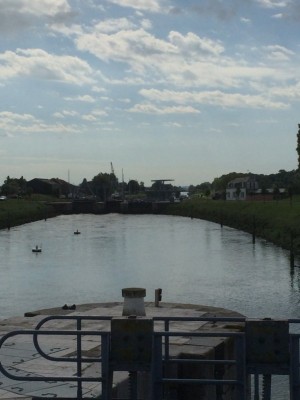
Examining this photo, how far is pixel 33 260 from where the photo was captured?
62219 millimetres

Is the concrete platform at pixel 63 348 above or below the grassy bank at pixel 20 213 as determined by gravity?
below

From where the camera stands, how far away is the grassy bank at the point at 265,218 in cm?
7201

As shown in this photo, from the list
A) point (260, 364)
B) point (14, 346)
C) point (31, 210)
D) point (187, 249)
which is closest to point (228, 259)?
point (187, 249)

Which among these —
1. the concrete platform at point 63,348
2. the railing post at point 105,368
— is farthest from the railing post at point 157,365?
the concrete platform at point 63,348

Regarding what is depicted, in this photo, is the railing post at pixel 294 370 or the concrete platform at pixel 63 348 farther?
the concrete platform at pixel 63 348

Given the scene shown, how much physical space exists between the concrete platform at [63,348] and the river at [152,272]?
14.2 meters

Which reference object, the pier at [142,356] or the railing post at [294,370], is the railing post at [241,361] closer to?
the pier at [142,356]

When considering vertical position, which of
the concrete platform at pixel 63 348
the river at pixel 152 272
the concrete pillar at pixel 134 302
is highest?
the concrete pillar at pixel 134 302

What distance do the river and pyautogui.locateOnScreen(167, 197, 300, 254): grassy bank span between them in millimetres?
2009

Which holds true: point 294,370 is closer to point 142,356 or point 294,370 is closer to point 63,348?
point 142,356

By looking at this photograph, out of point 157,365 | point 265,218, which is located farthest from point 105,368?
point 265,218

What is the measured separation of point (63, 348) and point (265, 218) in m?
78.0

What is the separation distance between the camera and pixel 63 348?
15.8 meters

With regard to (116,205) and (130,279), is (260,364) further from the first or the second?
(116,205)
